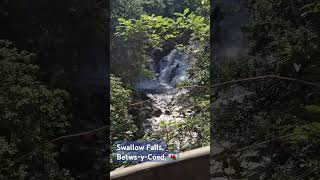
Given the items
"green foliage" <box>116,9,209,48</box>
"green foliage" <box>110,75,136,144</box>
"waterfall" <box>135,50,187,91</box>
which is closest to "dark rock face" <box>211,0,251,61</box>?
"green foliage" <box>116,9,209,48</box>

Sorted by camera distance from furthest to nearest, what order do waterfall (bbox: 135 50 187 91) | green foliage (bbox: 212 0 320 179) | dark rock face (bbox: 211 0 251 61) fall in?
1. waterfall (bbox: 135 50 187 91)
2. dark rock face (bbox: 211 0 251 61)
3. green foliage (bbox: 212 0 320 179)

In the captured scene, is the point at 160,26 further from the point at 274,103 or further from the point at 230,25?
the point at 274,103

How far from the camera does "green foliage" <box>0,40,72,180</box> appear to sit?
123 inches

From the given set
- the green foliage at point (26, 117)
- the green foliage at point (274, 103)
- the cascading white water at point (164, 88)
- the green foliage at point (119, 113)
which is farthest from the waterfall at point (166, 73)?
the green foliage at point (26, 117)

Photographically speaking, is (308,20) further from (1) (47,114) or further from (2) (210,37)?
(1) (47,114)

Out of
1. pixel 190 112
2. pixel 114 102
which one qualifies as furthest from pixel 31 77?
pixel 190 112

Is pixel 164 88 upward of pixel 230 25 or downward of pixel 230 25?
downward

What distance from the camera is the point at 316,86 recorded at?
2789 mm

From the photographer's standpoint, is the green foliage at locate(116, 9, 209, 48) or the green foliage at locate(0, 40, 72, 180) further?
the green foliage at locate(116, 9, 209, 48)

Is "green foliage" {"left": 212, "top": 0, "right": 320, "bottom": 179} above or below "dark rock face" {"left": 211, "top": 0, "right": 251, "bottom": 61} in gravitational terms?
below

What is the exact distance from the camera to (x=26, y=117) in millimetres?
3164

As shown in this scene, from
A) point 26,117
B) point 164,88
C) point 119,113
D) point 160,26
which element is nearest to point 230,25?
point 160,26

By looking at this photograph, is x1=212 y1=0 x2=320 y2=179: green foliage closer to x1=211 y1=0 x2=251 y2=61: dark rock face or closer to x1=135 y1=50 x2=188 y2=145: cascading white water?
x1=211 y1=0 x2=251 y2=61: dark rock face

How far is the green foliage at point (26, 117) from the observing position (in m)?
3.12
